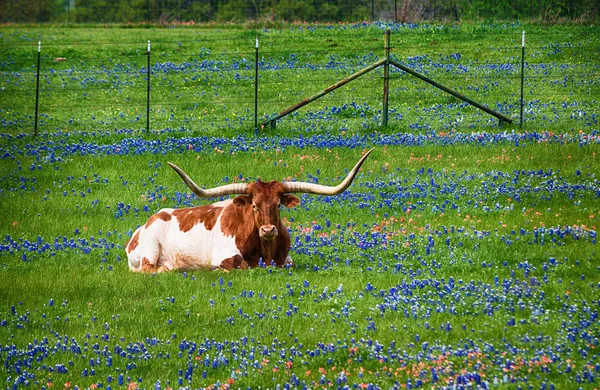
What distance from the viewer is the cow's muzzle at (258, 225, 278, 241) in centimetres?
1274

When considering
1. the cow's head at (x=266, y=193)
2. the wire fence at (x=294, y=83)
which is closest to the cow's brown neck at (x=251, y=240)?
the cow's head at (x=266, y=193)

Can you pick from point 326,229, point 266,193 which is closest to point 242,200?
point 266,193

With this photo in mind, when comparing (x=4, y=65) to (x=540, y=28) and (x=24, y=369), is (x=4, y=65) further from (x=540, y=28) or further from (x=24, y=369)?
(x=24, y=369)

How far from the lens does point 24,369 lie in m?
9.05

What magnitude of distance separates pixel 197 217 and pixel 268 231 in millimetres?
2144

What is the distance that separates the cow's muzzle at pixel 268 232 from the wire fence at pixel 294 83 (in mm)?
11663

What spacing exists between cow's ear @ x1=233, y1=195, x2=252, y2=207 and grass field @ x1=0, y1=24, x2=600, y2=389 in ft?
3.56

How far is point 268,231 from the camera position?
12734mm

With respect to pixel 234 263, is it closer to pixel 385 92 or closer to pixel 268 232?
pixel 268 232

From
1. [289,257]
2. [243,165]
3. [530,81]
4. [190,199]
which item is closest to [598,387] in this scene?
[289,257]

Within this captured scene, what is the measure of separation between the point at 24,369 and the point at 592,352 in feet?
18.0

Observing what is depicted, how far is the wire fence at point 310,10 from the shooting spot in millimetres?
45969

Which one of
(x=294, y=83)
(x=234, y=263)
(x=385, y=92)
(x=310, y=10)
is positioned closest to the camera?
(x=234, y=263)

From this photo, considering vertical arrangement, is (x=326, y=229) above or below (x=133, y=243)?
above
